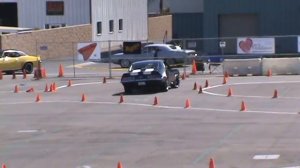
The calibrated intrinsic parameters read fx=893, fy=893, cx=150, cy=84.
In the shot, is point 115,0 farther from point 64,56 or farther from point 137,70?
point 137,70

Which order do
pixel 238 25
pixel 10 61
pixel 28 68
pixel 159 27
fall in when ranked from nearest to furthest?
pixel 10 61, pixel 28 68, pixel 238 25, pixel 159 27

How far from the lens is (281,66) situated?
42.8 m

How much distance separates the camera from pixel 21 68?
50.0 metres

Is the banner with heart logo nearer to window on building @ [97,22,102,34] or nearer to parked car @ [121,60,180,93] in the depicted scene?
parked car @ [121,60,180,93]

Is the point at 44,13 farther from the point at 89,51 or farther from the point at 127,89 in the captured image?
the point at 127,89

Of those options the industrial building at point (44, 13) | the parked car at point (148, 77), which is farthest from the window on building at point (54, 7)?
the parked car at point (148, 77)

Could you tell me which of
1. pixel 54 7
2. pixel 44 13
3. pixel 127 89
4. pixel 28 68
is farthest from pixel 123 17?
pixel 127 89

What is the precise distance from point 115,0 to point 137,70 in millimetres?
44016

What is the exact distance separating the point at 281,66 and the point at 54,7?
105ft

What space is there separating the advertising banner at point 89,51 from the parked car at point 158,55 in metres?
3.32

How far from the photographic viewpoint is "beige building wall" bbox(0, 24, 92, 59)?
59.6 m

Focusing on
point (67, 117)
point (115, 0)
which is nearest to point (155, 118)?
point (67, 117)

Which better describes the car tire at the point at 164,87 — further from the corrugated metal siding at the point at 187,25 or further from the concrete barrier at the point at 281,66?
the corrugated metal siding at the point at 187,25

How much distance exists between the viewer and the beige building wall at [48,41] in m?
59.6
